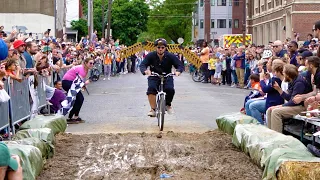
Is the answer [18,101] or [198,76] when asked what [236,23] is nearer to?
[198,76]

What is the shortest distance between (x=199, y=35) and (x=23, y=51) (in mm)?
94120

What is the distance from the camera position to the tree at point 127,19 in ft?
280

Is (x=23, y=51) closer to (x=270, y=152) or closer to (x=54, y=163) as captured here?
(x=54, y=163)

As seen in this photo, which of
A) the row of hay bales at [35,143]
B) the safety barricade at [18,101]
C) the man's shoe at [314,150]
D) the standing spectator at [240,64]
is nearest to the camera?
the row of hay bales at [35,143]

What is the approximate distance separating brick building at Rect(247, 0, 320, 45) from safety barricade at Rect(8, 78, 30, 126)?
34275mm

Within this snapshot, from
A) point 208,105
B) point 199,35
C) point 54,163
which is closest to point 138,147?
point 54,163

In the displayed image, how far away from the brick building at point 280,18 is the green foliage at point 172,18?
46959 mm

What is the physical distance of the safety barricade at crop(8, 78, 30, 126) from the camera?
12.4 m

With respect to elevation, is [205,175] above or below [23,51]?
below

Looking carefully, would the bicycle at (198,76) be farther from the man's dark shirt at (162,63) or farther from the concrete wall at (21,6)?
the man's dark shirt at (162,63)

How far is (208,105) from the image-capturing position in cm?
2003

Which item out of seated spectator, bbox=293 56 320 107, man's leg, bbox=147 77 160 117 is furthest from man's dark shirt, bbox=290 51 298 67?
seated spectator, bbox=293 56 320 107

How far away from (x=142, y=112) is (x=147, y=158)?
751cm

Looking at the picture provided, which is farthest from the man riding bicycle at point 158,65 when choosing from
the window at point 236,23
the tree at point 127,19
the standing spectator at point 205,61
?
the window at point 236,23
